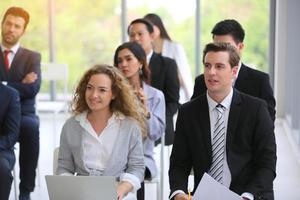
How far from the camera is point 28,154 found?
4309 millimetres

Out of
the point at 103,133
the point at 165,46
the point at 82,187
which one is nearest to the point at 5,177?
the point at 103,133

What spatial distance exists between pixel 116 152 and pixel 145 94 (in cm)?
71

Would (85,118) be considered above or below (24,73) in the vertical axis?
below

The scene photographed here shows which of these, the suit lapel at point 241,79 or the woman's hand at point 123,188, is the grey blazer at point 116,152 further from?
the suit lapel at point 241,79

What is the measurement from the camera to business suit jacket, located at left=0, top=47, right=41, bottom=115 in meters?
4.34

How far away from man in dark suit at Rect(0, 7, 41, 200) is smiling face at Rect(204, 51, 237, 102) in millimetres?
2095

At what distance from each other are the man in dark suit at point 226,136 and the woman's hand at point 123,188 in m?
0.28

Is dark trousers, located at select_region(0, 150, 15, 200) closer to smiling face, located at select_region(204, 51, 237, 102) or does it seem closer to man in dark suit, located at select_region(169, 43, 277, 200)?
man in dark suit, located at select_region(169, 43, 277, 200)

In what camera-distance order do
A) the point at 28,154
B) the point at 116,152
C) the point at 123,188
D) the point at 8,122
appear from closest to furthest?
the point at 123,188 → the point at 116,152 → the point at 8,122 → the point at 28,154

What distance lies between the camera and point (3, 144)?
361 centimetres

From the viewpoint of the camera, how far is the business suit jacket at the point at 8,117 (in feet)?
11.9

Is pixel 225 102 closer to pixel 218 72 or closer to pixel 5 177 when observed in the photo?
pixel 218 72

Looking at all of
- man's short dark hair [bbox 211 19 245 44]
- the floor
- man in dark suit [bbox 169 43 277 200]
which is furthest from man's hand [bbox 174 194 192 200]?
the floor

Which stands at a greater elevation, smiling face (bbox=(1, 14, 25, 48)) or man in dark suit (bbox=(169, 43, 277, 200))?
smiling face (bbox=(1, 14, 25, 48))
